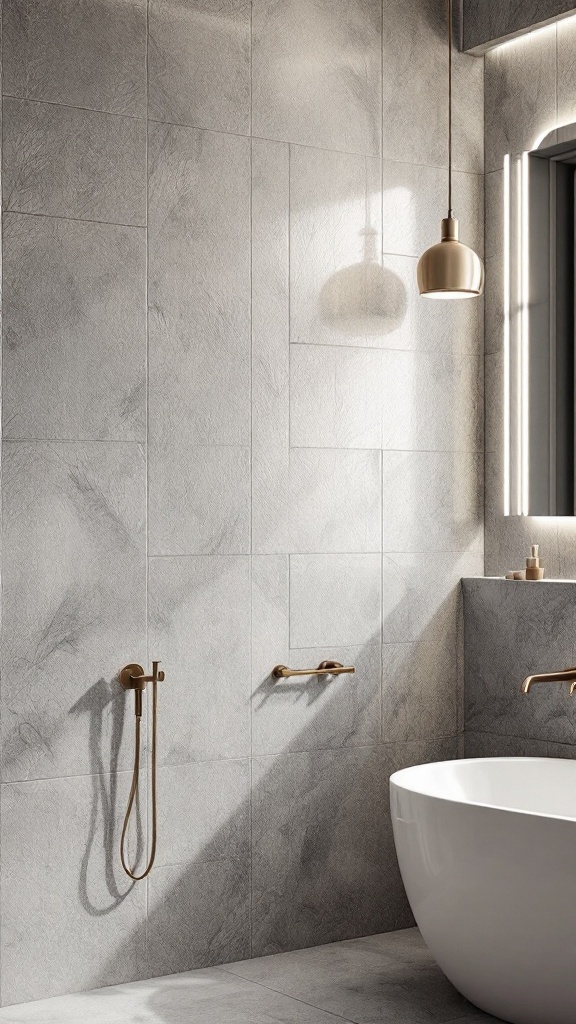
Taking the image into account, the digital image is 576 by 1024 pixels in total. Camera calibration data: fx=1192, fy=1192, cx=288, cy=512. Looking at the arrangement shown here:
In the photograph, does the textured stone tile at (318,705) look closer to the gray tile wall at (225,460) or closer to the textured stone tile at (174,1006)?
the gray tile wall at (225,460)

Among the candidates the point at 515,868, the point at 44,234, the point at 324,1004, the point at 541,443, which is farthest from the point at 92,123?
the point at 324,1004

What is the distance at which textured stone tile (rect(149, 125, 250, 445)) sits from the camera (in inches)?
130

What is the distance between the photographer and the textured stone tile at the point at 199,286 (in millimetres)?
3299

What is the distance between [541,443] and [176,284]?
Result: 1.33 m

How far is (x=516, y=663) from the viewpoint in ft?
12.3

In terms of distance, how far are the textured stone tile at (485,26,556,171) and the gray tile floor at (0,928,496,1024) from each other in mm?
2559

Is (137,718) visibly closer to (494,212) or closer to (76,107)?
(76,107)

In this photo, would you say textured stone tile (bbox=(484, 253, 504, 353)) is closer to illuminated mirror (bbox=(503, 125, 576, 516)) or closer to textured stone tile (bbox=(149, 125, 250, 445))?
illuminated mirror (bbox=(503, 125, 576, 516))

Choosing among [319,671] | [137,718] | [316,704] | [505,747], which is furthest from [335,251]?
[505,747]

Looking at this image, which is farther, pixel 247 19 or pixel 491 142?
pixel 491 142

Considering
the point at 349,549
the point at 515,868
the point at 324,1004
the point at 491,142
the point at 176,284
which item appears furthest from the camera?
the point at 491,142

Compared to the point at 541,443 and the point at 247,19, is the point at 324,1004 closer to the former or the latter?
the point at 541,443

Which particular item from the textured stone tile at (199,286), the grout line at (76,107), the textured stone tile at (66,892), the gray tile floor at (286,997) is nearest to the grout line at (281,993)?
the gray tile floor at (286,997)

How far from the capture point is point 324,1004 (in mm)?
3059
